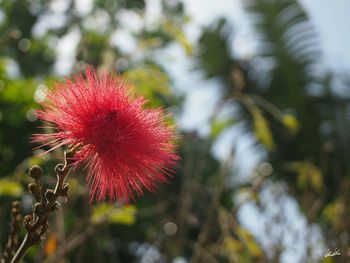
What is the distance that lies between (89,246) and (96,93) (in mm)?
4366

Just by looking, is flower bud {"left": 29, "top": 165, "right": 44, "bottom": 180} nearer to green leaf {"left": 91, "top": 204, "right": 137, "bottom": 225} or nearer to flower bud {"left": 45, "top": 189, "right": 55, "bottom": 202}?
flower bud {"left": 45, "top": 189, "right": 55, "bottom": 202}

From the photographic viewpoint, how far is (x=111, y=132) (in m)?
1.60

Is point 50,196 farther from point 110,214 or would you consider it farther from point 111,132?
point 110,214

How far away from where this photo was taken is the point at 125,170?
5.39 ft

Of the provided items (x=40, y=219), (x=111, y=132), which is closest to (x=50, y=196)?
(x=40, y=219)

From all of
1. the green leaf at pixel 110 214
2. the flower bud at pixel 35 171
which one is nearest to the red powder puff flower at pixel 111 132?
the flower bud at pixel 35 171

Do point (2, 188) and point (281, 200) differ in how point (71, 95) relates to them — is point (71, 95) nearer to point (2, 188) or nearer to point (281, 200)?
point (2, 188)

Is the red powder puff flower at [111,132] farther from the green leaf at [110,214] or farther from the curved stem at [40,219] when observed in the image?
the green leaf at [110,214]

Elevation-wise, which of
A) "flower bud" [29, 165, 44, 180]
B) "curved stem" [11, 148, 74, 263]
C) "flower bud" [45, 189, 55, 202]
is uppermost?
"flower bud" [29, 165, 44, 180]

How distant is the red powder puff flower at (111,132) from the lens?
5.19 ft

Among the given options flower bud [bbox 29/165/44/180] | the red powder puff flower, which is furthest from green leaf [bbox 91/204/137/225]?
flower bud [bbox 29/165/44/180]

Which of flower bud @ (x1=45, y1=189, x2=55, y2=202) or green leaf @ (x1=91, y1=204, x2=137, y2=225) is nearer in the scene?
flower bud @ (x1=45, y1=189, x2=55, y2=202)

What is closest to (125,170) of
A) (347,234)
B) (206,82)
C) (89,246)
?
(347,234)

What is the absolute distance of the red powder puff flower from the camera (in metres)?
1.58
